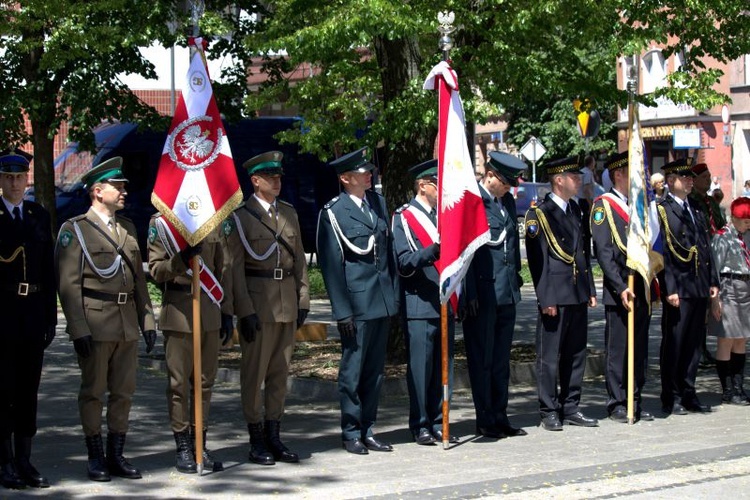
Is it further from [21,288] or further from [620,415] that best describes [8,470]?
[620,415]

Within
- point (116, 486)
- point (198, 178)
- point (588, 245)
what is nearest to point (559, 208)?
point (588, 245)

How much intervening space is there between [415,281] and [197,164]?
189cm

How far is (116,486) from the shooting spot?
850 cm

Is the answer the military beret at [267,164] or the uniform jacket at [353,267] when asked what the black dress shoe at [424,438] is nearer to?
the uniform jacket at [353,267]

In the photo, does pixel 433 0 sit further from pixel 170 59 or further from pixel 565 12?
pixel 170 59

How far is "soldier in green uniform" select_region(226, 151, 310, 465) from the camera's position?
9281mm

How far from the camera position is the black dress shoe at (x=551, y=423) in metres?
10.5

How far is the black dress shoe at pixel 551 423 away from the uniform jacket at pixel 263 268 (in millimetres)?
2247

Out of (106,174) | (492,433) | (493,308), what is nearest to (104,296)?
(106,174)

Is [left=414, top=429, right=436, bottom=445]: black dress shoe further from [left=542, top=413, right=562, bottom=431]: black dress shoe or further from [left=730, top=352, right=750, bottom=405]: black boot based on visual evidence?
[left=730, top=352, right=750, bottom=405]: black boot

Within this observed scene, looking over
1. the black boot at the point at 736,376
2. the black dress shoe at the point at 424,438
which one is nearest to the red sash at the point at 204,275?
the black dress shoe at the point at 424,438

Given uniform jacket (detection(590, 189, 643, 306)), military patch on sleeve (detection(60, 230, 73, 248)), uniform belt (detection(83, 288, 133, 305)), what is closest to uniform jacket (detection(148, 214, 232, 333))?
uniform belt (detection(83, 288, 133, 305))

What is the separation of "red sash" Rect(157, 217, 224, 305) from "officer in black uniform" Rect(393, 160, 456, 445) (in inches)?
60.4

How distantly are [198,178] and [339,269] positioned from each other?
1.22 meters
